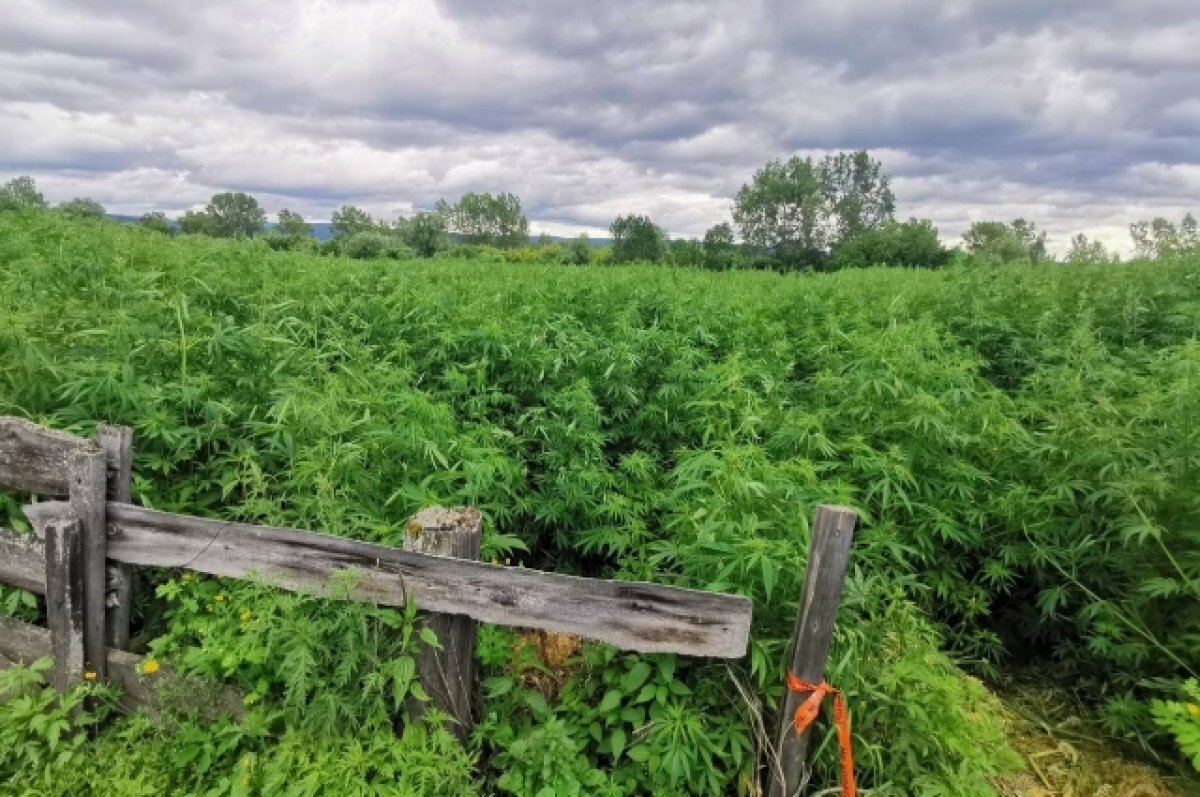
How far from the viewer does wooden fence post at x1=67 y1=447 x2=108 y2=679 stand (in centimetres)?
285

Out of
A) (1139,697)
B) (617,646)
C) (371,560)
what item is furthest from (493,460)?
(1139,697)

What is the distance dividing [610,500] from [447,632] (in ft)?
5.27

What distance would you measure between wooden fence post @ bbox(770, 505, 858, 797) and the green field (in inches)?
4.2

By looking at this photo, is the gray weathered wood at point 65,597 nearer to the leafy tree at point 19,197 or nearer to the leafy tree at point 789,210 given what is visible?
the leafy tree at point 19,197

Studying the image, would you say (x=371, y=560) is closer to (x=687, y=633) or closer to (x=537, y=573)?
(x=537, y=573)

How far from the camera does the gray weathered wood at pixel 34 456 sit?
294 centimetres

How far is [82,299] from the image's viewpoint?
13.9 ft

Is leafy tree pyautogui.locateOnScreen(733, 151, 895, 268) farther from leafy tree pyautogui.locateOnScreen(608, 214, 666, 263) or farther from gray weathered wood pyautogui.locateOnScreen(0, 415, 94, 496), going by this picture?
gray weathered wood pyautogui.locateOnScreen(0, 415, 94, 496)

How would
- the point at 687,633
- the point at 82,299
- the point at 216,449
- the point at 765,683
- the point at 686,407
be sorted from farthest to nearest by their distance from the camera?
the point at 686,407 < the point at 82,299 < the point at 216,449 < the point at 765,683 < the point at 687,633

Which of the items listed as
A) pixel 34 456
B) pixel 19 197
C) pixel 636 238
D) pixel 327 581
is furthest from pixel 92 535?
pixel 636 238

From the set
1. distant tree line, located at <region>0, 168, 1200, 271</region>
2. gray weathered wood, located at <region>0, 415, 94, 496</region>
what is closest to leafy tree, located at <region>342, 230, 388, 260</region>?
distant tree line, located at <region>0, 168, 1200, 271</region>

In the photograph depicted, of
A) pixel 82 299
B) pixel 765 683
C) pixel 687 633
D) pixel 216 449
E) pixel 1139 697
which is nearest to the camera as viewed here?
pixel 687 633

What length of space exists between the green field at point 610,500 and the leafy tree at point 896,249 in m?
24.6

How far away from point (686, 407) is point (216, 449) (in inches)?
121
